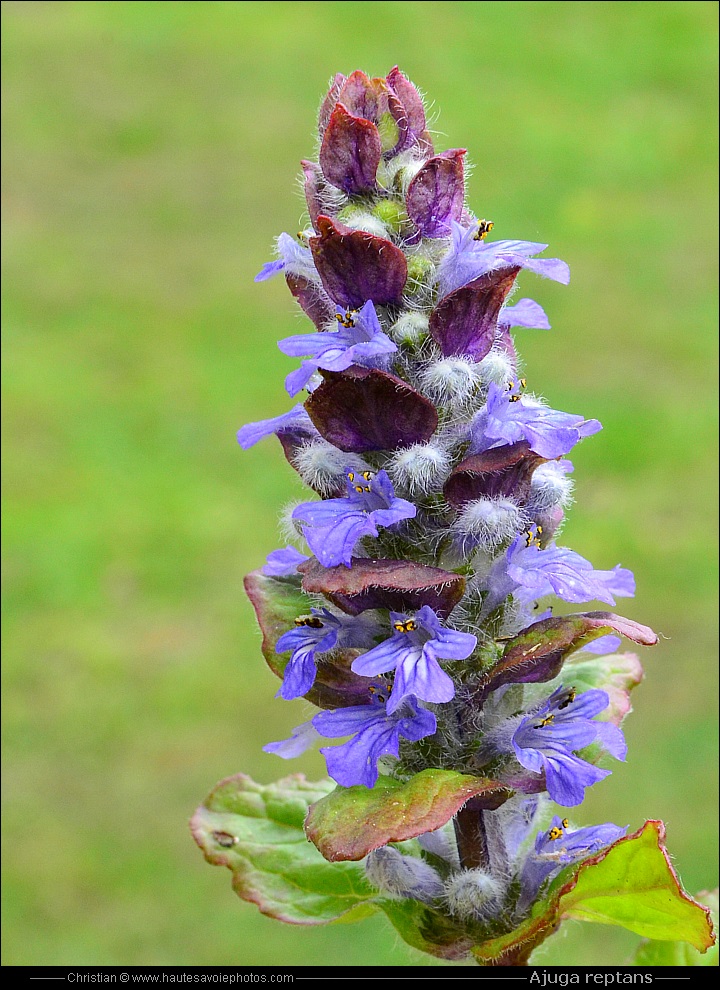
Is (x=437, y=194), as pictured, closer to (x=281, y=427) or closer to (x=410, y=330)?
(x=410, y=330)

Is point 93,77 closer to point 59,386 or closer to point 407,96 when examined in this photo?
point 59,386

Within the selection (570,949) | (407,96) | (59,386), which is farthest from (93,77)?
(407,96)

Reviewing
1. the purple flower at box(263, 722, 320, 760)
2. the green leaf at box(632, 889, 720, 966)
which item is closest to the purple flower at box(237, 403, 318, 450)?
the purple flower at box(263, 722, 320, 760)

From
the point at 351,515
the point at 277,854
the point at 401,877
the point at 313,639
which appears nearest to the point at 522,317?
the point at 351,515

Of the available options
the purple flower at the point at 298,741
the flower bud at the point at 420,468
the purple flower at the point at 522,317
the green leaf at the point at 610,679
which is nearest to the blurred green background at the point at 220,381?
the green leaf at the point at 610,679

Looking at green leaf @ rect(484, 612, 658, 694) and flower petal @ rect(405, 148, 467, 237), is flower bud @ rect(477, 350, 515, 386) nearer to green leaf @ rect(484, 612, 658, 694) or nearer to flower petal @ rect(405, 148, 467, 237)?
flower petal @ rect(405, 148, 467, 237)

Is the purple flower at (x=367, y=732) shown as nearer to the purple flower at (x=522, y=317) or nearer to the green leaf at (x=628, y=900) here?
the green leaf at (x=628, y=900)
